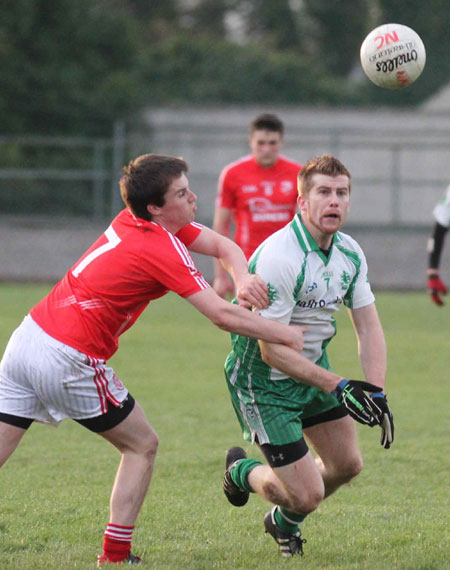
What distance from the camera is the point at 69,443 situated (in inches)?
305

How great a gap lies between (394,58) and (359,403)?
8.84 ft

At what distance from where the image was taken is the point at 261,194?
1032cm

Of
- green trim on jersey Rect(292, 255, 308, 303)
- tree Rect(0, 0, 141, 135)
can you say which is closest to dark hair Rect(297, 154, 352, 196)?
green trim on jersey Rect(292, 255, 308, 303)

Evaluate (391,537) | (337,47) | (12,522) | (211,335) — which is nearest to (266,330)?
(391,537)

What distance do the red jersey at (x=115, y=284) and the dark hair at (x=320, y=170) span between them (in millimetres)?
723

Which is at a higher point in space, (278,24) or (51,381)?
(278,24)

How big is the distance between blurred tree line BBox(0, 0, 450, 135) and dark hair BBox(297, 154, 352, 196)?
80.6 feet

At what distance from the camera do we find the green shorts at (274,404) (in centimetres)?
498

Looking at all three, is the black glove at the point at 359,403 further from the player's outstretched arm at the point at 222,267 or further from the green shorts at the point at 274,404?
the player's outstretched arm at the point at 222,267

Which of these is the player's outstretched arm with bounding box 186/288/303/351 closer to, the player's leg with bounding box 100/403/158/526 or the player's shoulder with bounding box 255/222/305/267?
the player's shoulder with bounding box 255/222/305/267

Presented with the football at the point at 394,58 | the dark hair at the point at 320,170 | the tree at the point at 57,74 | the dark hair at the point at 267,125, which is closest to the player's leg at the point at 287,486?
the dark hair at the point at 320,170

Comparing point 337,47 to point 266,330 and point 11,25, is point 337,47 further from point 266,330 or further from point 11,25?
point 266,330

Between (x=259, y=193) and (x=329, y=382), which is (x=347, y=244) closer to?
(x=329, y=382)

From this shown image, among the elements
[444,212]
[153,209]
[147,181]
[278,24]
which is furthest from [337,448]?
[278,24]
